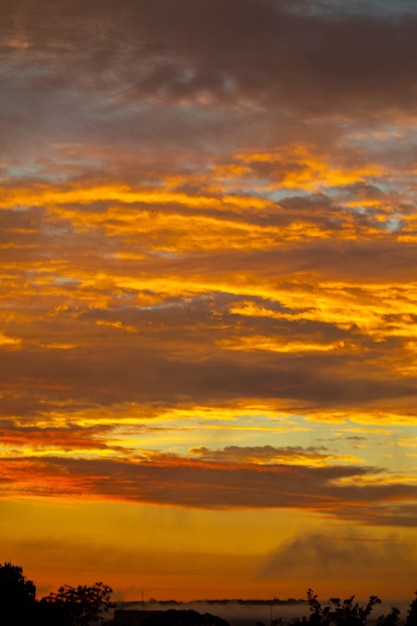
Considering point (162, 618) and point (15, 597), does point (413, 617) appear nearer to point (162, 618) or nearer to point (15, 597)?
point (15, 597)

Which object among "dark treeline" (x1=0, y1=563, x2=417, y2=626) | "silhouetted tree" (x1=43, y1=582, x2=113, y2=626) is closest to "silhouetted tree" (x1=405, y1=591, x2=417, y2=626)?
"dark treeline" (x1=0, y1=563, x2=417, y2=626)

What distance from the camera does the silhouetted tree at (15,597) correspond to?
2923 inches

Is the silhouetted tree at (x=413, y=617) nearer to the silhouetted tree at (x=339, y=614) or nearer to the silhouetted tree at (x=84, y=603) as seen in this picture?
the silhouetted tree at (x=339, y=614)

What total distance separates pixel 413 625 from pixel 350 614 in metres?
3.95

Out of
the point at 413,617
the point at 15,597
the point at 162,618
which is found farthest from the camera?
the point at 162,618

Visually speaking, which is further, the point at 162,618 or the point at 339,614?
the point at 162,618

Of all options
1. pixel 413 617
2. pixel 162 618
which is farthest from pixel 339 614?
pixel 162 618

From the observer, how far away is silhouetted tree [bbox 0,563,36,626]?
74.2m

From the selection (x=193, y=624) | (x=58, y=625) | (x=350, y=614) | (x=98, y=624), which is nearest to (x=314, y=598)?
(x=350, y=614)

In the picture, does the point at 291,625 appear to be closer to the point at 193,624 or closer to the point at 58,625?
the point at 58,625

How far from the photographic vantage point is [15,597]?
76.6 meters

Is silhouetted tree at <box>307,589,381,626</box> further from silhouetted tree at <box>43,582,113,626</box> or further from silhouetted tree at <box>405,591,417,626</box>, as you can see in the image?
silhouetted tree at <box>43,582,113,626</box>

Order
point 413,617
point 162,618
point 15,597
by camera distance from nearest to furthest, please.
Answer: point 413,617 → point 15,597 → point 162,618

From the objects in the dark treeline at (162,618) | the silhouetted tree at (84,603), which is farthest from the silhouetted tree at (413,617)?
the silhouetted tree at (84,603)
